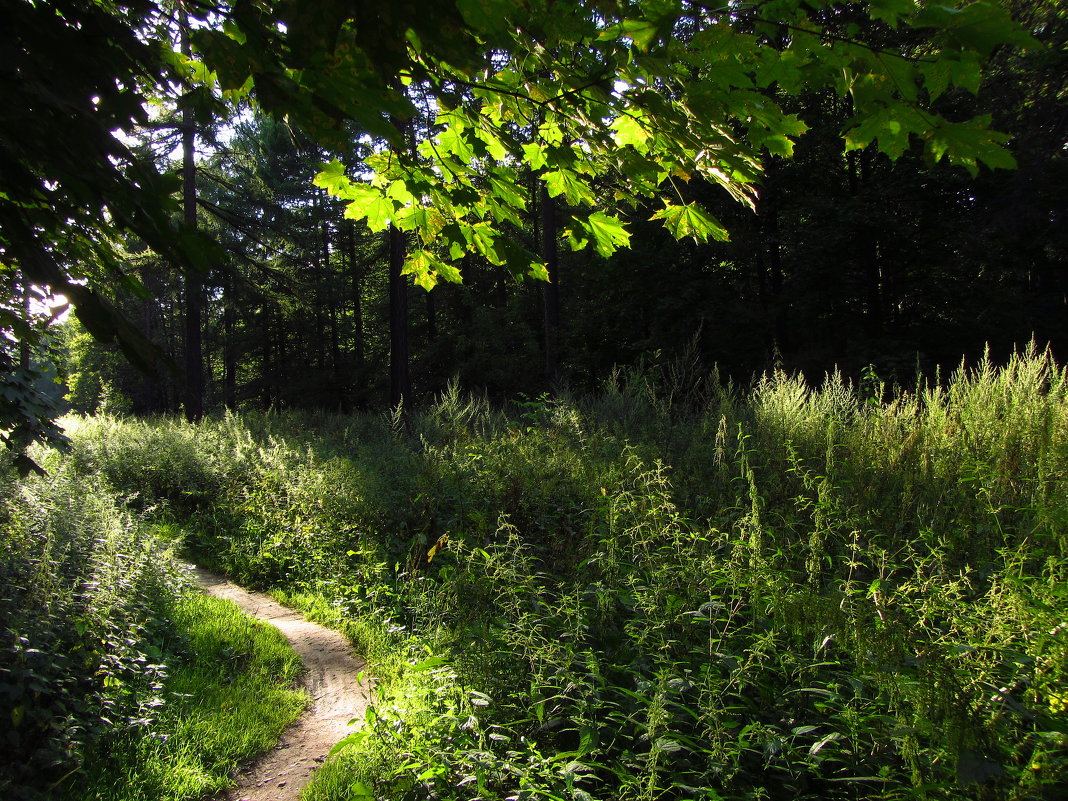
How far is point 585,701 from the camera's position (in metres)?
2.72

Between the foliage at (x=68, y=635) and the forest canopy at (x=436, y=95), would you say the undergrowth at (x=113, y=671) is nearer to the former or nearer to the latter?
the foliage at (x=68, y=635)

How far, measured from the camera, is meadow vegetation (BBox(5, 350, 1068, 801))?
7.59ft

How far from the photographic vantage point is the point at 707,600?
3502mm

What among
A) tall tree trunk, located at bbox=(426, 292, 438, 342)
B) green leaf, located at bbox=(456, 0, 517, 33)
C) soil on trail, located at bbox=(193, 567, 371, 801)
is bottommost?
soil on trail, located at bbox=(193, 567, 371, 801)

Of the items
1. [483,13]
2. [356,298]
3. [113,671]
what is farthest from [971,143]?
[356,298]

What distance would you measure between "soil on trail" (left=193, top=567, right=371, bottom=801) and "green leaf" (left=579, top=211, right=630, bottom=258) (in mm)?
2853

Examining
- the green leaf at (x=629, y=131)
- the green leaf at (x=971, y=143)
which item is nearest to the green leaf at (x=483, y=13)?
the green leaf at (x=629, y=131)

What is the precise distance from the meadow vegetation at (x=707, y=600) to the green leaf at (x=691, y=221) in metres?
1.59

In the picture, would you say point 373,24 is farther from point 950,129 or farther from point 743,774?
point 743,774

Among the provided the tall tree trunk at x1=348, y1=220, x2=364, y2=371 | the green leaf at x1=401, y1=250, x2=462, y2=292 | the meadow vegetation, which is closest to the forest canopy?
the green leaf at x1=401, y1=250, x2=462, y2=292

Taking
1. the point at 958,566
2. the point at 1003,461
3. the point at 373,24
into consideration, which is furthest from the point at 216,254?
the point at 1003,461

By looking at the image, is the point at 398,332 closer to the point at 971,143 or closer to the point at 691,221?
the point at 691,221

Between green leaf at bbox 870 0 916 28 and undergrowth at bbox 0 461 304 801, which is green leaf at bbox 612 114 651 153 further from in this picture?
undergrowth at bbox 0 461 304 801

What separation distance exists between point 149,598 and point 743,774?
4.67m
